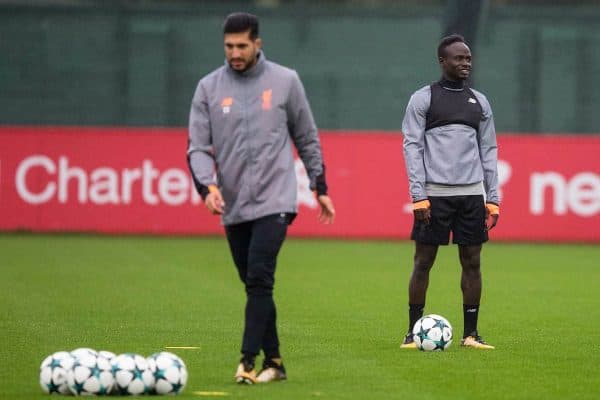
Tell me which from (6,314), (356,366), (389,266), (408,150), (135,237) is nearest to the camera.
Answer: (356,366)

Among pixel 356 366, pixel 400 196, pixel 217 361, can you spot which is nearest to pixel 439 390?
pixel 356 366

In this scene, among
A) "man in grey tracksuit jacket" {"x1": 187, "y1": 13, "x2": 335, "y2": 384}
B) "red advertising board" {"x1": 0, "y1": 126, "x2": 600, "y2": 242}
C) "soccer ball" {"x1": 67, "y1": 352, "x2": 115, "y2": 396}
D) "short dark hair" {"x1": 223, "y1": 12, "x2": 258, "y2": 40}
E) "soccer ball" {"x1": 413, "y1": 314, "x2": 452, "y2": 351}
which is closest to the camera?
"soccer ball" {"x1": 67, "y1": 352, "x2": 115, "y2": 396}

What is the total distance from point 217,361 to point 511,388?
2.01 m

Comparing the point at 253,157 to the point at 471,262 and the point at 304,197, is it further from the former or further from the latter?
the point at 304,197

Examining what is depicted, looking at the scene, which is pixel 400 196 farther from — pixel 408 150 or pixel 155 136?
pixel 408 150

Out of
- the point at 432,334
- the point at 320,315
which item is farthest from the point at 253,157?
the point at 320,315

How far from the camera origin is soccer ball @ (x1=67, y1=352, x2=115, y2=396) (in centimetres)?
848

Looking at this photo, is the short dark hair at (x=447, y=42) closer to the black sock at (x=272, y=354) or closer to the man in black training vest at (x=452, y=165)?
the man in black training vest at (x=452, y=165)

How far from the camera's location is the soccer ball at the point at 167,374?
852 centimetres

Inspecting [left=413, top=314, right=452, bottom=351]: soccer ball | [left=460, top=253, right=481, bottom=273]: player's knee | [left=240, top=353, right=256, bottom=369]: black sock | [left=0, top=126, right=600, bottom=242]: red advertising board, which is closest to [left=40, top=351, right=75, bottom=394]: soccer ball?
[left=240, top=353, right=256, bottom=369]: black sock

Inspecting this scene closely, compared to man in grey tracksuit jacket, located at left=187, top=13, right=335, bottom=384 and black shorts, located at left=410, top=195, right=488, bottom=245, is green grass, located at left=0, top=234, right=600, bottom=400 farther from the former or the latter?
black shorts, located at left=410, top=195, right=488, bottom=245

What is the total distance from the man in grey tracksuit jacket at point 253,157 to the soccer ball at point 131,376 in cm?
66

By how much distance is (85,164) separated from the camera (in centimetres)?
2383

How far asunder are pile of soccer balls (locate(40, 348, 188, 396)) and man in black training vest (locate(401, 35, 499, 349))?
9.18ft
